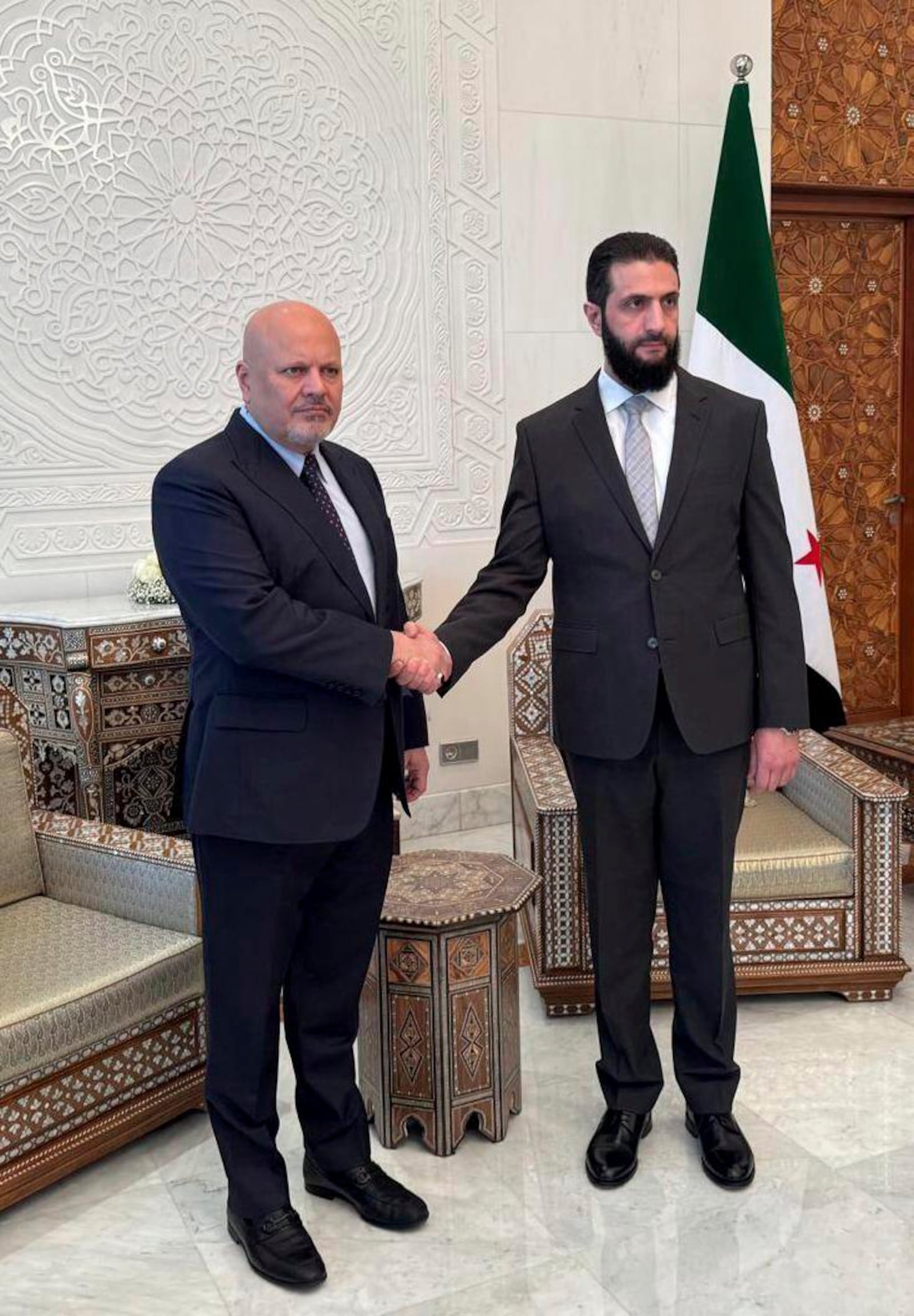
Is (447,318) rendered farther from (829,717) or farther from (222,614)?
(222,614)

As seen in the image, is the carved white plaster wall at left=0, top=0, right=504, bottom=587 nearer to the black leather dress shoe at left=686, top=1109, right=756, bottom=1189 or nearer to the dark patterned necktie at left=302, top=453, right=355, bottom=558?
the dark patterned necktie at left=302, top=453, right=355, bottom=558

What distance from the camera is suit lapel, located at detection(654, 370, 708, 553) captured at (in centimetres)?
217

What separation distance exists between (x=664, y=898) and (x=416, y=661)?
0.72 meters

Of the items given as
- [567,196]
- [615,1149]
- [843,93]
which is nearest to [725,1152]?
[615,1149]

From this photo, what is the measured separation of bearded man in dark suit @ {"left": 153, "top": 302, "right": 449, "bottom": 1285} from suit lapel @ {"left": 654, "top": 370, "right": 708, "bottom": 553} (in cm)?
46

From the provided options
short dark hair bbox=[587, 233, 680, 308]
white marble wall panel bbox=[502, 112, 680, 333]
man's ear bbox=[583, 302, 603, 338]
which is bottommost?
man's ear bbox=[583, 302, 603, 338]

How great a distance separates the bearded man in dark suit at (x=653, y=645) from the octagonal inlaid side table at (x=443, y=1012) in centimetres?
21

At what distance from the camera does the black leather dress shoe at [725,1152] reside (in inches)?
90.2

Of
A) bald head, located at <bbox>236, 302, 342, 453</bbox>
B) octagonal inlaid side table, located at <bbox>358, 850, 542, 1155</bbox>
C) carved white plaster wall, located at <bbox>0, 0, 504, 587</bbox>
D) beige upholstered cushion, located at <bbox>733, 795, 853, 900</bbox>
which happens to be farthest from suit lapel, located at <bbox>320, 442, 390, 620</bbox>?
carved white plaster wall, located at <bbox>0, 0, 504, 587</bbox>

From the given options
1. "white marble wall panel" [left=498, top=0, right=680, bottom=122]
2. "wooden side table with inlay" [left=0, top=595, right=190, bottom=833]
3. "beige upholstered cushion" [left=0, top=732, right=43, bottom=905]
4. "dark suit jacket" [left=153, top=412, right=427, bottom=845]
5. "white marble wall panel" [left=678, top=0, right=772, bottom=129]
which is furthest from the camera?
"white marble wall panel" [left=678, top=0, right=772, bottom=129]

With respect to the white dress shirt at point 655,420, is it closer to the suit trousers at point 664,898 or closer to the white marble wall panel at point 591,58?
the suit trousers at point 664,898

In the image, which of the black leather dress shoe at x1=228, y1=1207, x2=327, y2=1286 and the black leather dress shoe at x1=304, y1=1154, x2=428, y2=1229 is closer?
the black leather dress shoe at x1=228, y1=1207, x2=327, y2=1286

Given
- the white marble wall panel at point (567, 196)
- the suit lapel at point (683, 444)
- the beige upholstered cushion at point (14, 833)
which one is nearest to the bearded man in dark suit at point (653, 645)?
the suit lapel at point (683, 444)

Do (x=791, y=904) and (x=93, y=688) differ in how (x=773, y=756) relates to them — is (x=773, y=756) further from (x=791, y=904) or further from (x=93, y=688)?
(x=93, y=688)
